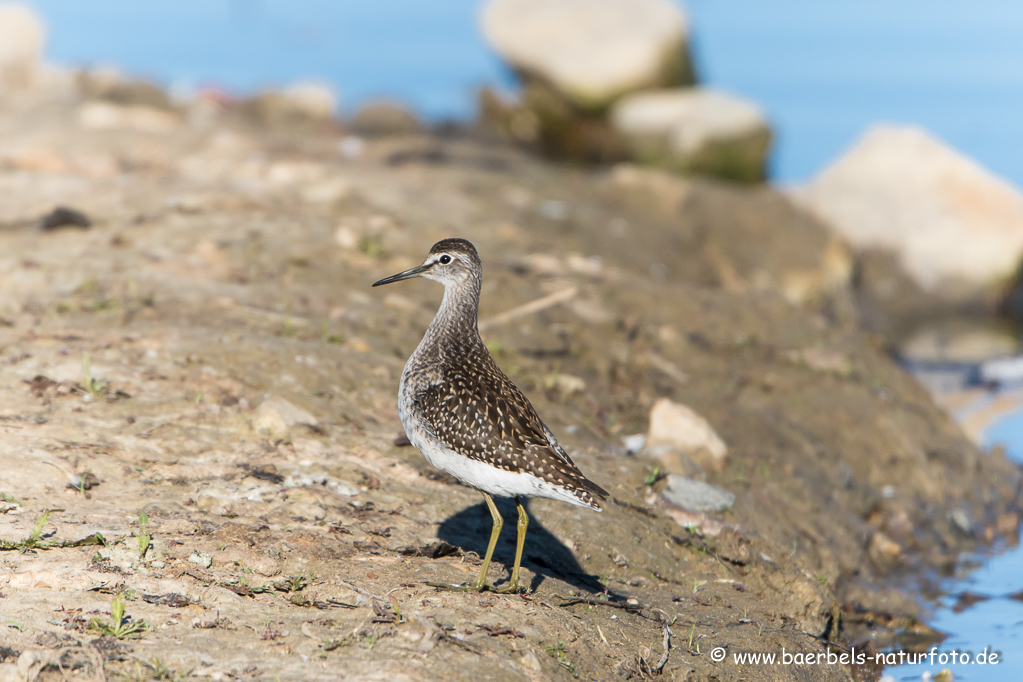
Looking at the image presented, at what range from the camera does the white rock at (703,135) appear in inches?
636

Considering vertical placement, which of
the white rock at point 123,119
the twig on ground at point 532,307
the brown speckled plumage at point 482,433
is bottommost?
the brown speckled plumage at point 482,433

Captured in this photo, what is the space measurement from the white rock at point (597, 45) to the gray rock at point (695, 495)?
12.2 metres

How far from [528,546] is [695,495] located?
139cm

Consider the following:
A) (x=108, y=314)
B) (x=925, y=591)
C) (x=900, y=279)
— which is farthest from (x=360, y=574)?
(x=900, y=279)

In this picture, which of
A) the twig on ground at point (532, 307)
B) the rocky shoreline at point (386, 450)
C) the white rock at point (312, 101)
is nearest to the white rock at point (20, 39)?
the white rock at point (312, 101)

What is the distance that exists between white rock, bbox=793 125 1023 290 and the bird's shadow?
11.0m

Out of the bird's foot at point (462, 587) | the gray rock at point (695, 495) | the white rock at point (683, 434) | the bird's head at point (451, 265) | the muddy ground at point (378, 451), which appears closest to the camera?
the muddy ground at point (378, 451)

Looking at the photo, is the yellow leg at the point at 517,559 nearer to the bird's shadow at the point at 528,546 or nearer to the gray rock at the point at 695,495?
the bird's shadow at the point at 528,546

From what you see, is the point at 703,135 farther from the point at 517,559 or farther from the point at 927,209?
the point at 517,559

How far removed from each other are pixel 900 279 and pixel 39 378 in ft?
41.5

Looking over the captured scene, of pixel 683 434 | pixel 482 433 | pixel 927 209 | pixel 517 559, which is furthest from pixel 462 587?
pixel 927 209

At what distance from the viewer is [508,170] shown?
48.4 ft

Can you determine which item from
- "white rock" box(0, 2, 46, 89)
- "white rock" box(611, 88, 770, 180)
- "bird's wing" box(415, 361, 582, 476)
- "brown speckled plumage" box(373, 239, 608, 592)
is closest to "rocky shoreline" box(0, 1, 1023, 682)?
"brown speckled plumage" box(373, 239, 608, 592)

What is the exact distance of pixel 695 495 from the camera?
6.48 metres
